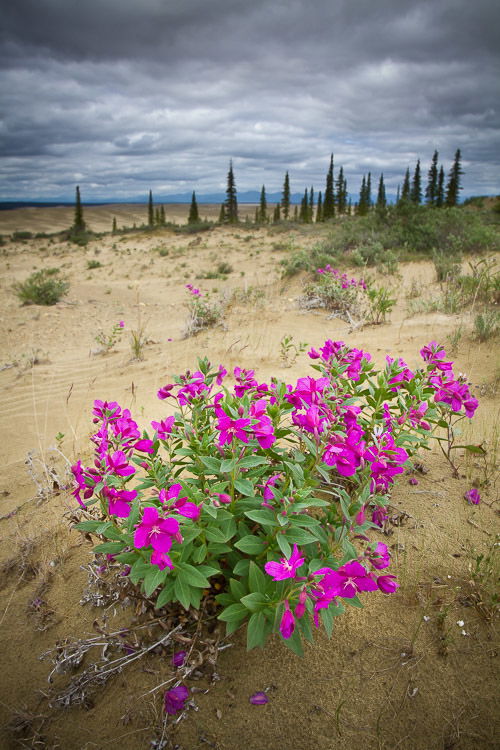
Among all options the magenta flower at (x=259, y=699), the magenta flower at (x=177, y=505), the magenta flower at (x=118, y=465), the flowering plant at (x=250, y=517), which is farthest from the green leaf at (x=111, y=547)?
the magenta flower at (x=259, y=699)

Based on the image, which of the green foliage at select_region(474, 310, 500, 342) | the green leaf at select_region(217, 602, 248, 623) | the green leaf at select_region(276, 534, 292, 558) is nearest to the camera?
the green leaf at select_region(276, 534, 292, 558)

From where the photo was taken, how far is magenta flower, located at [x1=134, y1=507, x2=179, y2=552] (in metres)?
1.15

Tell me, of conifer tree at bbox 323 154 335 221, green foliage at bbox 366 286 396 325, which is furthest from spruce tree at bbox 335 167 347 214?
green foliage at bbox 366 286 396 325

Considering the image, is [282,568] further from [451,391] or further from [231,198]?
[231,198]

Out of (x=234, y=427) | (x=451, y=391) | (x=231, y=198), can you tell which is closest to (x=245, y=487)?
(x=234, y=427)

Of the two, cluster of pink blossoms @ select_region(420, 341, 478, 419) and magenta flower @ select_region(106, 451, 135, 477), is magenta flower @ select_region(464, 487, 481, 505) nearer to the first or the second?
cluster of pink blossoms @ select_region(420, 341, 478, 419)

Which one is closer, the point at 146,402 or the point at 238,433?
the point at 238,433

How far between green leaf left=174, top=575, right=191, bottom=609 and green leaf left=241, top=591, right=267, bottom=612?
0.65 feet

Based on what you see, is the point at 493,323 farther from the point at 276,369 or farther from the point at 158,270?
the point at 158,270

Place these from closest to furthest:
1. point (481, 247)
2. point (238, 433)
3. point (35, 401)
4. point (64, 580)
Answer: point (238, 433) → point (64, 580) → point (35, 401) → point (481, 247)

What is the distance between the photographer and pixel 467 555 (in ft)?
6.45

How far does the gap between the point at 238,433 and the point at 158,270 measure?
17.5m

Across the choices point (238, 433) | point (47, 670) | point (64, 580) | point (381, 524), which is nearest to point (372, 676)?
point (381, 524)

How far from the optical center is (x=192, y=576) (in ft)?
4.52
